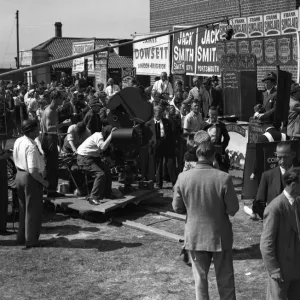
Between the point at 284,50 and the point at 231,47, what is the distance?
221 centimetres

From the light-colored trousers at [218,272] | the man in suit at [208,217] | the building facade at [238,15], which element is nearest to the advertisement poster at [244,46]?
the building facade at [238,15]

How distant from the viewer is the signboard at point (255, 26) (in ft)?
61.8

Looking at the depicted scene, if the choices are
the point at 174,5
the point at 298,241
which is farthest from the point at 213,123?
the point at 174,5

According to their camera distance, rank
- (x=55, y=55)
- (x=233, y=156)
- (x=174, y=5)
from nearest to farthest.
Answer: (x=233, y=156) → (x=174, y=5) → (x=55, y=55)

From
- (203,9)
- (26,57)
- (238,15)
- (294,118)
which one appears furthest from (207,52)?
(26,57)

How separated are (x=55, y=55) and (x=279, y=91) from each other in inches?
2190

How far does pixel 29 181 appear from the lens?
28.1 feet

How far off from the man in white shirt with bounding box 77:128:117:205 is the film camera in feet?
0.85

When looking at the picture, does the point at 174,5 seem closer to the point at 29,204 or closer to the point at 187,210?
the point at 29,204

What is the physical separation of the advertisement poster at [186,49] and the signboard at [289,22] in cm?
436

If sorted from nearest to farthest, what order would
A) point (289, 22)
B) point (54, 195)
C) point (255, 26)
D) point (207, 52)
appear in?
point (54, 195)
point (289, 22)
point (255, 26)
point (207, 52)

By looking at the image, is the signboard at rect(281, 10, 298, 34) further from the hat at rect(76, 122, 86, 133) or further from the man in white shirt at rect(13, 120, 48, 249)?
the man in white shirt at rect(13, 120, 48, 249)

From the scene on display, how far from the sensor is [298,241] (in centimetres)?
511

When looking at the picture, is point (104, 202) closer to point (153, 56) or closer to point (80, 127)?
point (80, 127)
